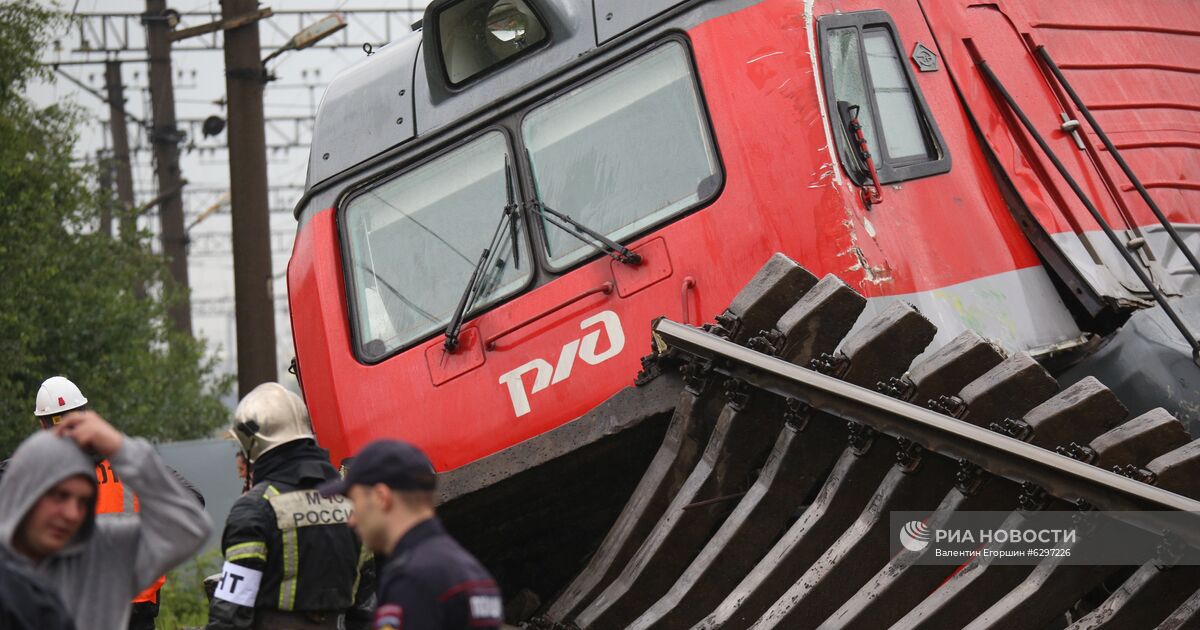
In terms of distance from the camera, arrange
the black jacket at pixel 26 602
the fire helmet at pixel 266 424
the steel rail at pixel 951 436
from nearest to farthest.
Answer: the black jacket at pixel 26 602, the steel rail at pixel 951 436, the fire helmet at pixel 266 424

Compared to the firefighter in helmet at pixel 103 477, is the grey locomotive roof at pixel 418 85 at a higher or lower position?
higher

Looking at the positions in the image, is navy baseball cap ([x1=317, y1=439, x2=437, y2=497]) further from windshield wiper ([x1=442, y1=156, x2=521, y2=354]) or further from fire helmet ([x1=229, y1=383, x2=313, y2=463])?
windshield wiper ([x1=442, y1=156, x2=521, y2=354])

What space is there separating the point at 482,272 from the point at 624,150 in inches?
32.5

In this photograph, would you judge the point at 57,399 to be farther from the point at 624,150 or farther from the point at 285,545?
the point at 624,150

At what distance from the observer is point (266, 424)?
15.7ft

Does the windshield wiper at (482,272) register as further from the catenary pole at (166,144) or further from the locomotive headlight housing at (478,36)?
the catenary pole at (166,144)

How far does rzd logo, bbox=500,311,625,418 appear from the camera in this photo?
5961 millimetres

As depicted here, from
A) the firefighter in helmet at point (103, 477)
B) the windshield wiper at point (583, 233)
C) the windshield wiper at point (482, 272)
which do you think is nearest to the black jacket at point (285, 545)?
the windshield wiper at point (482, 272)

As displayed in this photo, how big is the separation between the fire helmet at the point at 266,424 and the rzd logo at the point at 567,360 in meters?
1.42

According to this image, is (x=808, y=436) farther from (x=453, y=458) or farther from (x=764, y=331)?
(x=453, y=458)

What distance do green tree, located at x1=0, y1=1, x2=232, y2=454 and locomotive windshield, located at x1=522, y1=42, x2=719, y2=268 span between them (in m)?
9.75

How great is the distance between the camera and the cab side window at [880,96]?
18.9 ft

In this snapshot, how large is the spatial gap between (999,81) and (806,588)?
233 centimetres

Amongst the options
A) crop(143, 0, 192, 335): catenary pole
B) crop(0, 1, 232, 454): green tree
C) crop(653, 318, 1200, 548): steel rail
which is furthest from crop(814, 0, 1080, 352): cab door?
crop(143, 0, 192, 335): catenary pole
